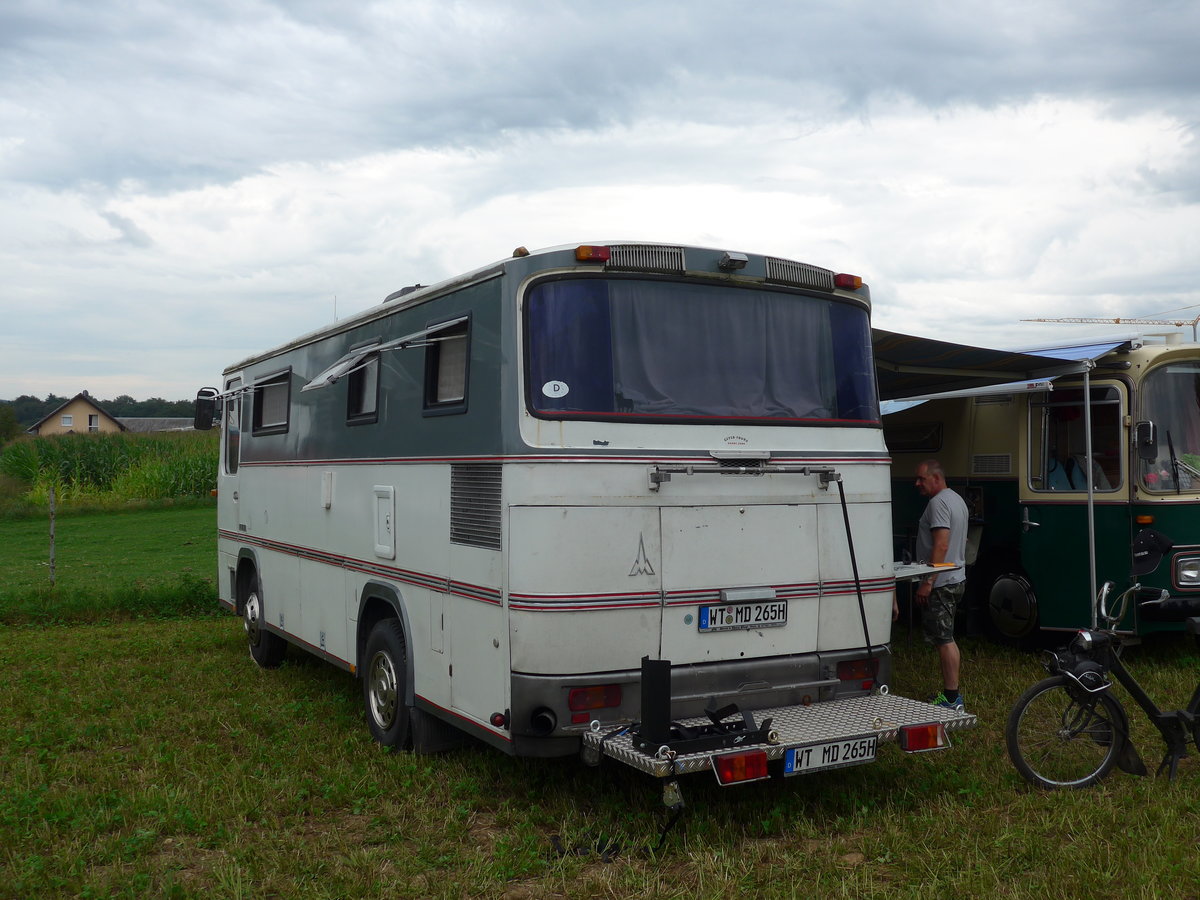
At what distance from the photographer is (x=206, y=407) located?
11500 mm

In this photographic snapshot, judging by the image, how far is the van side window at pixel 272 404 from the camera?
945 centimetres

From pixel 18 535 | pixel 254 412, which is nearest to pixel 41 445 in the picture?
pixel 18 535

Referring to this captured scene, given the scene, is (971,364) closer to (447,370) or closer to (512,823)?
(447,370)

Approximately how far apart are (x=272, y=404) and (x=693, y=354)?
17.2 feet

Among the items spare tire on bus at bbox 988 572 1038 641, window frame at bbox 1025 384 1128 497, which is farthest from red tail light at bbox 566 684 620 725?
spare tire on bus at bbox 988 572 1038 641

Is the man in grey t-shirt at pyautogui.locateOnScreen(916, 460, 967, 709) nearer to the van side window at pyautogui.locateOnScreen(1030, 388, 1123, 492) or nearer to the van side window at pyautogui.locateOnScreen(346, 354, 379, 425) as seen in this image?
the van side window at pyautogui.locateOnScreen(1030, 388, 1123, 492)

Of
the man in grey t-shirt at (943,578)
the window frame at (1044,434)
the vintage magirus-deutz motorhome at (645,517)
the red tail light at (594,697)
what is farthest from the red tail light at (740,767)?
the window frame at (1044,434)

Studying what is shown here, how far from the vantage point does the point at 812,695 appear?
6078 mm

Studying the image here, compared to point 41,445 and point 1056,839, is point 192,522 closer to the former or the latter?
point 41,445

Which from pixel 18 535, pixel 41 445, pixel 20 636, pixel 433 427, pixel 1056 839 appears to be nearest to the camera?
pixel 1056 839

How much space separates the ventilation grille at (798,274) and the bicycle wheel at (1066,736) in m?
2.52

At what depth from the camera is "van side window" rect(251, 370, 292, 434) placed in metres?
9.45

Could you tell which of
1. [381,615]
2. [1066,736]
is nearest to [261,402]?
[381,615]

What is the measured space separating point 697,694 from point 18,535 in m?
23.7
